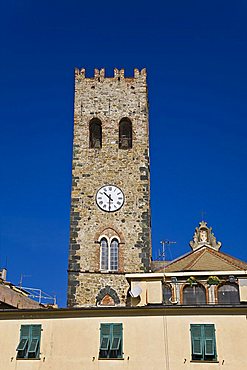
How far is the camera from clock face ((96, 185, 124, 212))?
32.7 metres

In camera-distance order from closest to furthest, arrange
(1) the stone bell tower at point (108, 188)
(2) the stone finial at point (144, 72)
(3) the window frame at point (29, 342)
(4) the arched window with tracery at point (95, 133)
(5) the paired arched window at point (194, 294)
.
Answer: (3) the window frame at point (29, 342) → (5) the paired arched window at point (194, 294) → (1) the stone bell tower at point (108, 188) → (4) the arched window with tracery at point (95, 133) → (2) the stone finial at point (144, 72)

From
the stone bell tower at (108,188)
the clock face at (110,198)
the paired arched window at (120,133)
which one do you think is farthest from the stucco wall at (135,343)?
the paired arched window at (120,133)

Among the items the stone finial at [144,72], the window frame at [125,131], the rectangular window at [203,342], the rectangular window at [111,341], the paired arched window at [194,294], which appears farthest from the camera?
the stone finial at [144,72]

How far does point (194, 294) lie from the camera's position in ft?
89.5

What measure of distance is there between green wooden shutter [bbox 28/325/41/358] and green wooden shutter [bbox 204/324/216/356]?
6229 millimetres

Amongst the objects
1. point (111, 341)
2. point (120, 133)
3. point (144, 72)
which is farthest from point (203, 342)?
point (144, 72)

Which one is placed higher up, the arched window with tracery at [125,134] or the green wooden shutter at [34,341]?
the arched window with tracery at [125,134]

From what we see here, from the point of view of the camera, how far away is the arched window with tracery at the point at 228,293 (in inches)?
1046

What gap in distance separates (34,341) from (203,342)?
20.6 ft

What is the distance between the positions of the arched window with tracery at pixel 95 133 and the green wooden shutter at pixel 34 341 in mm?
16538

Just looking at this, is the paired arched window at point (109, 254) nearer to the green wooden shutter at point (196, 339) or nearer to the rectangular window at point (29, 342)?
the rectangular window at point (29, 342)

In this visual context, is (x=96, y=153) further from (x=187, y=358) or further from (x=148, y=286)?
(x=187, y=358)

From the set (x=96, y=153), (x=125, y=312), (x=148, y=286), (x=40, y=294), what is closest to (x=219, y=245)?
(x=96, y=153)

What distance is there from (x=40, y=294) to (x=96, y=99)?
13.2 meters
